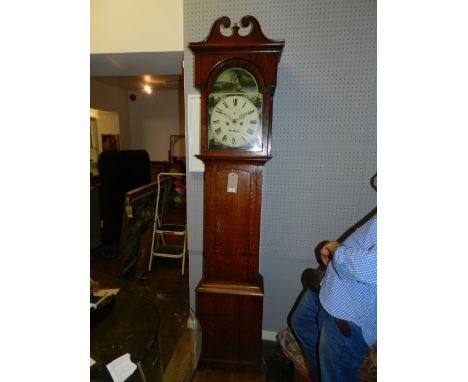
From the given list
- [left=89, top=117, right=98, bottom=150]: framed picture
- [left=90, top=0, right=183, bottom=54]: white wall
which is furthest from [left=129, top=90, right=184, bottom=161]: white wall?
[left=90, top=0, right=183, bottom=54]: white wall

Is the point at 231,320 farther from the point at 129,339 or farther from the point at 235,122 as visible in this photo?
the point at 235,122

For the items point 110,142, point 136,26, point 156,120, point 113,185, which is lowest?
point 113,185

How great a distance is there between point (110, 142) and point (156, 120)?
65.8 inches

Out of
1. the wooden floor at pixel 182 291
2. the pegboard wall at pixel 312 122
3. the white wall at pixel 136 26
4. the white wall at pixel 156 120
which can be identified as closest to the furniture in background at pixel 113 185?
the wooden floor at pixel 182 291

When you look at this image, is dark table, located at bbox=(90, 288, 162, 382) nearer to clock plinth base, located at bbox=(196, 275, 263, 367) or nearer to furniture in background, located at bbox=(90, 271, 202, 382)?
furniture in background, located at bbox=(90, 271, 202, 382)

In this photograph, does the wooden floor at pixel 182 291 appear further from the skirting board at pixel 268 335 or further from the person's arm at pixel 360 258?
the person's arm at pixel 360 258

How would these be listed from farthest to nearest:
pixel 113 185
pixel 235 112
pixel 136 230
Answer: pixel 113 185 < pixel 136 230 < pixel 235 112

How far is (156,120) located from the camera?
6453 millimetres

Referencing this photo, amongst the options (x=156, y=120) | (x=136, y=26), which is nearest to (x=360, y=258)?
(x=136, y=26)

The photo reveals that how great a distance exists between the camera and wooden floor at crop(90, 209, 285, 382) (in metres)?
1.78

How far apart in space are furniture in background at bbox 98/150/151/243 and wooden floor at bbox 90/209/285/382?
46cm
